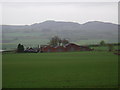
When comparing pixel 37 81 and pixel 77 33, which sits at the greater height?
pixel 77 33

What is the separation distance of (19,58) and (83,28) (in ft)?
82.0

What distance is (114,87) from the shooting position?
9852 millimetres

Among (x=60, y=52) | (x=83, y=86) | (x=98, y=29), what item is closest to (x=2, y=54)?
(x=60, y=52)

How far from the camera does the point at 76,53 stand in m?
24.8

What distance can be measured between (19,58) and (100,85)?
1260cm

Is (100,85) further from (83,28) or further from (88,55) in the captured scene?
(83,28)

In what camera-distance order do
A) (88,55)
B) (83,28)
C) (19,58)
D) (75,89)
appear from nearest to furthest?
1. (75,89)
2. (19,58)
3. (88,55)
4. (83,28)

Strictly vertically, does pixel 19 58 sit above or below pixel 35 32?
below

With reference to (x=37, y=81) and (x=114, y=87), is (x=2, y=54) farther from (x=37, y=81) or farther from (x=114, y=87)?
(x=114, y=87)

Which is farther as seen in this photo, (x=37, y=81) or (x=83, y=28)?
(x=83, y=28)

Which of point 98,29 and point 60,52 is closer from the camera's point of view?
point 60,52

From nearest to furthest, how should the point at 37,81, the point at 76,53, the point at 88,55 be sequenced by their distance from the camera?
the point at 37,81
the point at 88,55
the point at 76,53

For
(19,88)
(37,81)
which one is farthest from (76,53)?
(19,88)

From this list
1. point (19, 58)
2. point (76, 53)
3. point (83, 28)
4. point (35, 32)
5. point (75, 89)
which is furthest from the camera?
point (83, 28)
